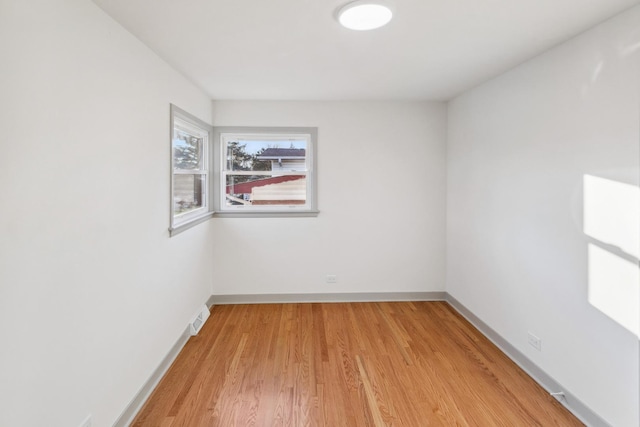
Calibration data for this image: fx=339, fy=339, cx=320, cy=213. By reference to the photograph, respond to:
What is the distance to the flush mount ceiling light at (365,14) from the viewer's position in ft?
5.76

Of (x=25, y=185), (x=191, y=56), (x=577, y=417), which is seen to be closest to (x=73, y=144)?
(x=25, y=185)

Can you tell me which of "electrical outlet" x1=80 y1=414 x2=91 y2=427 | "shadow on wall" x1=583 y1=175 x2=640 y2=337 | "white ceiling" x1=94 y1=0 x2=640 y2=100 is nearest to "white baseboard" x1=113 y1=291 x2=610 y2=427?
"electrical outlet" x1=80 y1=414 x2=91 y2=427

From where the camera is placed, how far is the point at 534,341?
2559 millimetres

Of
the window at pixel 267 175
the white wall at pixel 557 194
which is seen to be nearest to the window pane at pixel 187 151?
the window at pixel 267 175

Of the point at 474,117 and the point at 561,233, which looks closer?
the point at 561,233

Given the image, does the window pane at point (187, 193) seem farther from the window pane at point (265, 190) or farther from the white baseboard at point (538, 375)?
the white baseboard at point (538, 375)

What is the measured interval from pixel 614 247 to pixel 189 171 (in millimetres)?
3362

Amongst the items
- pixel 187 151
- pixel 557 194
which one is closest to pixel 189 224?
pixel 187 151

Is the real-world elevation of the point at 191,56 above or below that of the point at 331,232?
above

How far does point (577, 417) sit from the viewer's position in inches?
82.9

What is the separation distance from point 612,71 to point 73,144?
9.36ft

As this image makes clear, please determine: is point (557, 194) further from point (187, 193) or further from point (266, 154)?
point (187, 193)

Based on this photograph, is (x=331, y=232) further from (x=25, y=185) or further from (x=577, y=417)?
(x=25, y=185)

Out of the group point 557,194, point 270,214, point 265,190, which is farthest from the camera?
point 265,190
